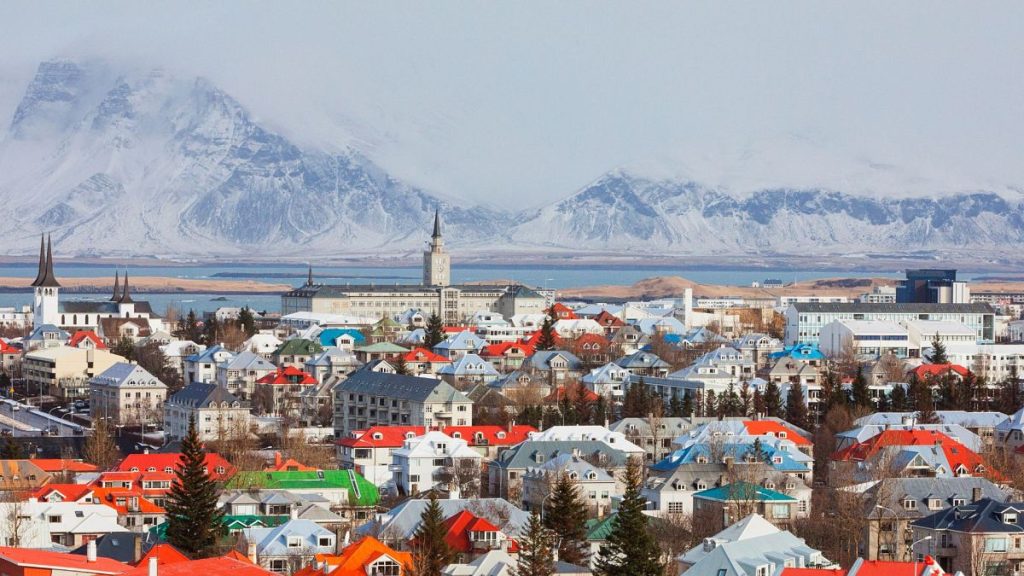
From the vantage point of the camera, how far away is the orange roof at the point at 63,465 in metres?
42.7

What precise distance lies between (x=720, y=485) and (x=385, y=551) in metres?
12.4

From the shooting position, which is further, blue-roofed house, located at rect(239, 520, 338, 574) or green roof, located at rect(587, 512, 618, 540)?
green roof, located at rect(587, 512, 618, 540)

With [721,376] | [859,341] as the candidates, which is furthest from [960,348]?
[721,376]

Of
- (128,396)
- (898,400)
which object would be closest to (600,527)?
(898,400)

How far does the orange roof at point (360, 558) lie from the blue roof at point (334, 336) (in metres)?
50.6

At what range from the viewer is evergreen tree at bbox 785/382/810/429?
5509 centimetres

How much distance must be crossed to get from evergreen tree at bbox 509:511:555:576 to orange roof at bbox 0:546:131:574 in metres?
5.15

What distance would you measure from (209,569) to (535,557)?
19.1 ft

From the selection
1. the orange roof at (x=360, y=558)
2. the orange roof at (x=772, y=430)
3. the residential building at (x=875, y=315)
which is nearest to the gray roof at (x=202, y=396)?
the orange roof at (x=772, y=430)

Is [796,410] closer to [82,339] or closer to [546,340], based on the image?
[546,340]

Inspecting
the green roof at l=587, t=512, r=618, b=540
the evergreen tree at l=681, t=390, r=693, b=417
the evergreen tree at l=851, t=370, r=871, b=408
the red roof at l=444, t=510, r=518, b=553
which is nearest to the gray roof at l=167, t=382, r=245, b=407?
the evergreen tree at l=681, t=390, r=693, b=417

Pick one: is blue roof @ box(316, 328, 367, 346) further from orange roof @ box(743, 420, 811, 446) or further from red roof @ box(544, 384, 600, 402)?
orange roof @ box(743, 420, 811, 446)

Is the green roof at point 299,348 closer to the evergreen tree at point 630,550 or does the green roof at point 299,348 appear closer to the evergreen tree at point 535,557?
the evergreen tree at point 535,557

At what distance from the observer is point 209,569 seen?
76.3ft
